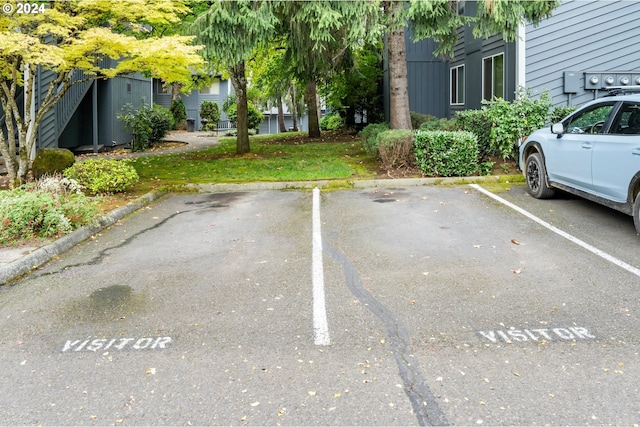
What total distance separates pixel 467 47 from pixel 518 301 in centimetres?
1387

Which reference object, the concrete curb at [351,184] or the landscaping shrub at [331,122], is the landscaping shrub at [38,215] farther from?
the landscaping shrub at [331,122]

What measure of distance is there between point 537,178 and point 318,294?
19.1 ft

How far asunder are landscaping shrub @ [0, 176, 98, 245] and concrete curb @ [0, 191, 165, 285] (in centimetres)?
14

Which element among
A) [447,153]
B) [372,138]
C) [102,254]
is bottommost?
[102,254]

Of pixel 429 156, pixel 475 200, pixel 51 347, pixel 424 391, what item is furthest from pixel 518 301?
pixel 429 156

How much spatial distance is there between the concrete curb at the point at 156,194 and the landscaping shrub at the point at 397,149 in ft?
2.86

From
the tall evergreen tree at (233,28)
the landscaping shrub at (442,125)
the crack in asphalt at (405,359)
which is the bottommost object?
the crack in asphalt at (405,359)

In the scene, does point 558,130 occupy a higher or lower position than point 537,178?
higher

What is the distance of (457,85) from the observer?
60.0 feet

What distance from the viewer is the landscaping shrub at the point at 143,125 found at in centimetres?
1970

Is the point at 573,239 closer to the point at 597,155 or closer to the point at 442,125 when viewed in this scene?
the point at 597,155

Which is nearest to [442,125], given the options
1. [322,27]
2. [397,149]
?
[397,149]

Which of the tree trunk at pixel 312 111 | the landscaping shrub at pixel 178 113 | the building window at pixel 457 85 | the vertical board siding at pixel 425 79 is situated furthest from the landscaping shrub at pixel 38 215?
the landscaping shrub at pixel 178 113

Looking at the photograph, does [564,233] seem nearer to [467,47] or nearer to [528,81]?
[528,81]
